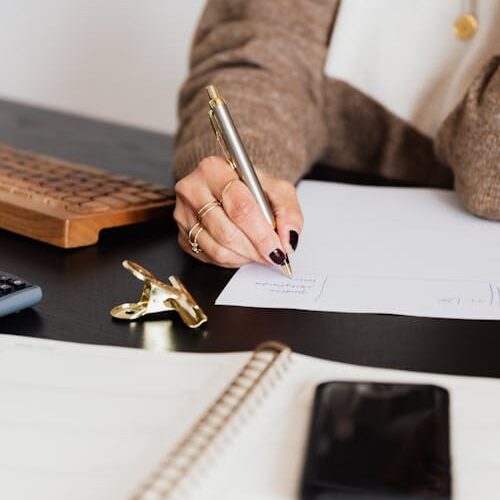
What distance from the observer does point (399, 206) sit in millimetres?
886

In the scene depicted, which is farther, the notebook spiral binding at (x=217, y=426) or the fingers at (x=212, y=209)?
the fingers at (x=212, y=209)

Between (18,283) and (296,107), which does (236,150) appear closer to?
(18,283)

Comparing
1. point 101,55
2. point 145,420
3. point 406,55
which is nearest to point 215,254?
point 145,420

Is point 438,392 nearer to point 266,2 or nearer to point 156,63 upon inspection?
point 266,2

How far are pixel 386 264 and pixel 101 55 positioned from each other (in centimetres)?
139

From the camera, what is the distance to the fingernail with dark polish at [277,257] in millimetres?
706

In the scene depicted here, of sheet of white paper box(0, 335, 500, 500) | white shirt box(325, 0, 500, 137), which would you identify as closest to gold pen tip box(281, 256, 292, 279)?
sheet of white paper box(0, 335, 500, 500)

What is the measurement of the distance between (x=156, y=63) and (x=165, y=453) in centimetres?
157

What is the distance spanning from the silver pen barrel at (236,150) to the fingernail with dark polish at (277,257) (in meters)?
0.03

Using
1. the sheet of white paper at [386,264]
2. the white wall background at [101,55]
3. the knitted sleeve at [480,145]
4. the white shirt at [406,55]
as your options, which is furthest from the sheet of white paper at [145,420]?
the white wall background at [101,55]

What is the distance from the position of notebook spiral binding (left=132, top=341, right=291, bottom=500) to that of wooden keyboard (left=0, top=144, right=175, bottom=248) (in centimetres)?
30

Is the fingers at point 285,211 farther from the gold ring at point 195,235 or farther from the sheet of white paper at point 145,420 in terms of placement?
the sheet of white paper at point 145,420

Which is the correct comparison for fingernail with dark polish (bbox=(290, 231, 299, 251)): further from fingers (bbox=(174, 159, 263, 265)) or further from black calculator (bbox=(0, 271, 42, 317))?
black calculator (bbox=(0, 271, 42, 317))

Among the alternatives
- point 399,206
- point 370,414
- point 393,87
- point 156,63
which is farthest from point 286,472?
point 156,63
